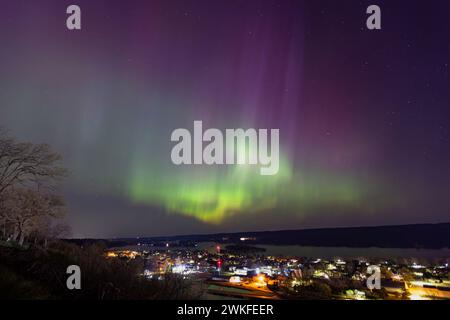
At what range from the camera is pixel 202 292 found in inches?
547

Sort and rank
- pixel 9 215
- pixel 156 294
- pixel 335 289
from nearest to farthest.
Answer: pixel 156 294
pixel 9 215
pixel 335 289

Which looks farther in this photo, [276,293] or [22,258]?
[276,293]

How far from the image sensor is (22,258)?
1474 cm
